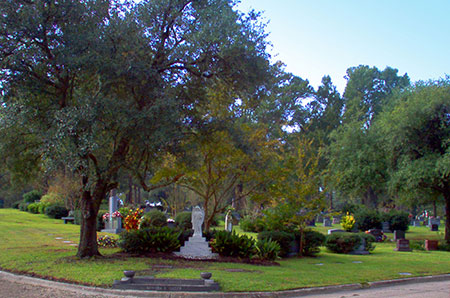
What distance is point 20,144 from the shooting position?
46.9 feet

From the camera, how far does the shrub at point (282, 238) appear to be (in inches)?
656

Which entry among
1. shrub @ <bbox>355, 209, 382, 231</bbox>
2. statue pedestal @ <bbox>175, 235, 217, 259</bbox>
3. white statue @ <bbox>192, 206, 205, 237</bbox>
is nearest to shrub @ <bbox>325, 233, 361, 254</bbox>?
white statue @ <bbox>192, 206, 205, 237</bbox>

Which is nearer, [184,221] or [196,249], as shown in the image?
[196,249]

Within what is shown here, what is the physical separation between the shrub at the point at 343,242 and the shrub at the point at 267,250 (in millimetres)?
5254

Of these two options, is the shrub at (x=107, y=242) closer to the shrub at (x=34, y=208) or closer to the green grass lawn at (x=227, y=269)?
the green grass lawn at (x=227, y=269)

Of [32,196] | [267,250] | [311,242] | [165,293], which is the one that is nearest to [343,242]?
[311,242]

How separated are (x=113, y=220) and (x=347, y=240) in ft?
43.7

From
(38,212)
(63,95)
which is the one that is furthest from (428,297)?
(38,212)

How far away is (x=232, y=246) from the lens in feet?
49.5

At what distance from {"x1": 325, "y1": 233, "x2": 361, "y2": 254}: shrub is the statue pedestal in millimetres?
6889

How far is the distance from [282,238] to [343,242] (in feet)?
13.7

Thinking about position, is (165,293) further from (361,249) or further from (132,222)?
(361,249)

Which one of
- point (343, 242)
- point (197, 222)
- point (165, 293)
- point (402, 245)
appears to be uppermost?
point (197, 222)

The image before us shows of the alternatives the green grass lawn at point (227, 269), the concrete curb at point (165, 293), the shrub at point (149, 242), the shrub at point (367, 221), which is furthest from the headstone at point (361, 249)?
the shrub at point (367, 221)
